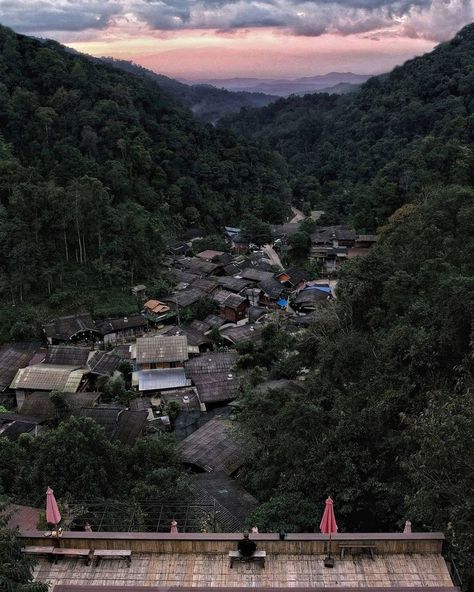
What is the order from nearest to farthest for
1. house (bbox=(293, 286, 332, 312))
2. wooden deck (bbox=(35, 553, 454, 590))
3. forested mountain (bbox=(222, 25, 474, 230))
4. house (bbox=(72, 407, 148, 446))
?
wooden deck (bbox=(35, 553, 454, 590)) < house (bbox=(72, 407, 148, 446)) < house (bbox=(293, 286, 332, 312)) < forested mountain (bbox=(222, 25, 474, 230))

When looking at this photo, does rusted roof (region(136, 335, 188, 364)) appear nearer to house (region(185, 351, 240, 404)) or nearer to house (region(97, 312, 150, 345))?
house (region(185, 351, 240, 404))

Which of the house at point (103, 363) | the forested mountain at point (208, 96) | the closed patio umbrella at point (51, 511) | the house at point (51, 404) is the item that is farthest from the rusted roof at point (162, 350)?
the forested mountain at point (208, 96)

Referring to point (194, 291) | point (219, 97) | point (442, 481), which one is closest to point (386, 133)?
point (194, 291)

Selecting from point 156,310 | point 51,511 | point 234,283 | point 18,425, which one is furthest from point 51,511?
point 234,283

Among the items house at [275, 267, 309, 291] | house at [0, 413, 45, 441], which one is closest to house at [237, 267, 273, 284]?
house at [275, 267, 309, 291]

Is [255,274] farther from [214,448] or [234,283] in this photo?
[214,448]

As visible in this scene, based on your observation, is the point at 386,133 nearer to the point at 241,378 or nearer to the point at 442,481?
the point at 241,378
